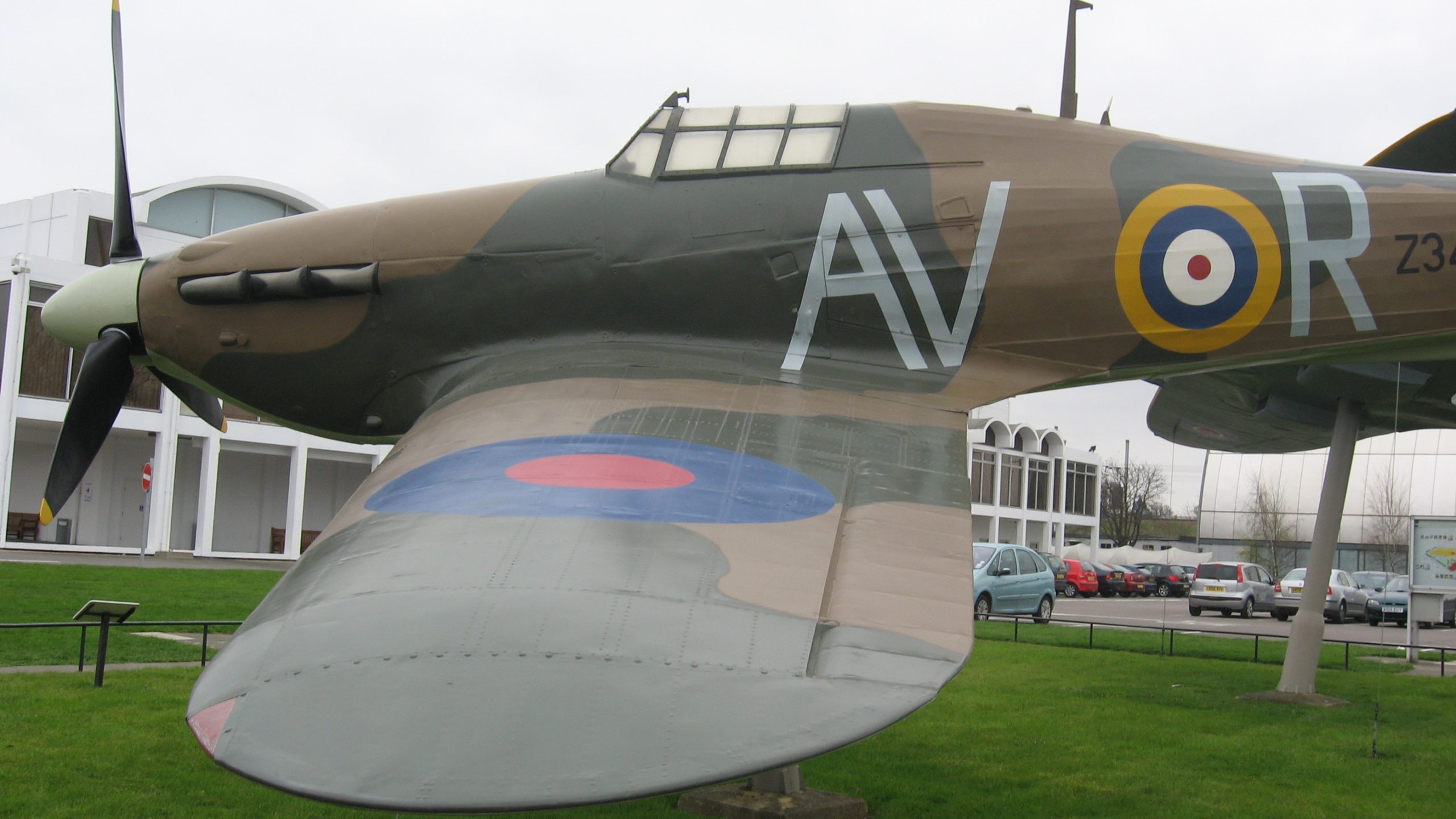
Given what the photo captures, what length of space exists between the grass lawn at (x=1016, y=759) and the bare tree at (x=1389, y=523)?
944 inches

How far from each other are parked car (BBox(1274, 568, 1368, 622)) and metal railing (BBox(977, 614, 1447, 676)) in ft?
21.8

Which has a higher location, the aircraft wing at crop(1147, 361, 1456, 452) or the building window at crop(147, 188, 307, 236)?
the building window at crop(147, 188, 307, 236)

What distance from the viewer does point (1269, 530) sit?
4000 centimetres

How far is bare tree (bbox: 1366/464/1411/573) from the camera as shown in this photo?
35.3m

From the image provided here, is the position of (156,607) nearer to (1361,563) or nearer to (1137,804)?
(1137,804)

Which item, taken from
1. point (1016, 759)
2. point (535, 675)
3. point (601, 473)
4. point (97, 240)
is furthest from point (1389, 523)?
point (97, 240)

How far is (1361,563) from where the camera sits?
155ft

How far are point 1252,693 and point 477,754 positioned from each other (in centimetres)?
1224

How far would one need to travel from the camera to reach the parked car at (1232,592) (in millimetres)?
32531

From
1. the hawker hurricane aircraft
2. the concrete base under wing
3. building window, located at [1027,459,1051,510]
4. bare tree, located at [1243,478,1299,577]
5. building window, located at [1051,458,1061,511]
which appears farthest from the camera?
building window, located at [1051,458,1061,511]

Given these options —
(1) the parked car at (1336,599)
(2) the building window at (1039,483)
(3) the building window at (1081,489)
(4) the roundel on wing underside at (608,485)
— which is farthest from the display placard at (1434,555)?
(3) the building window at (1081,489)

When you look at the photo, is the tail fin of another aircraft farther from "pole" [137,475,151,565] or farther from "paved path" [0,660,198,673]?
"pole" [137,475,151,565]

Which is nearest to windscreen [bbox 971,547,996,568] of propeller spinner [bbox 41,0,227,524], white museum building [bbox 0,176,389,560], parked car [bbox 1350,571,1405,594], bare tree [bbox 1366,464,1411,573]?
bare tree [bbox 1366,464,1411,573]

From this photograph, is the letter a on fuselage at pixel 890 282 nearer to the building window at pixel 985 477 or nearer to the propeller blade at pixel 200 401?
the propeller blade at pixel 200 401
